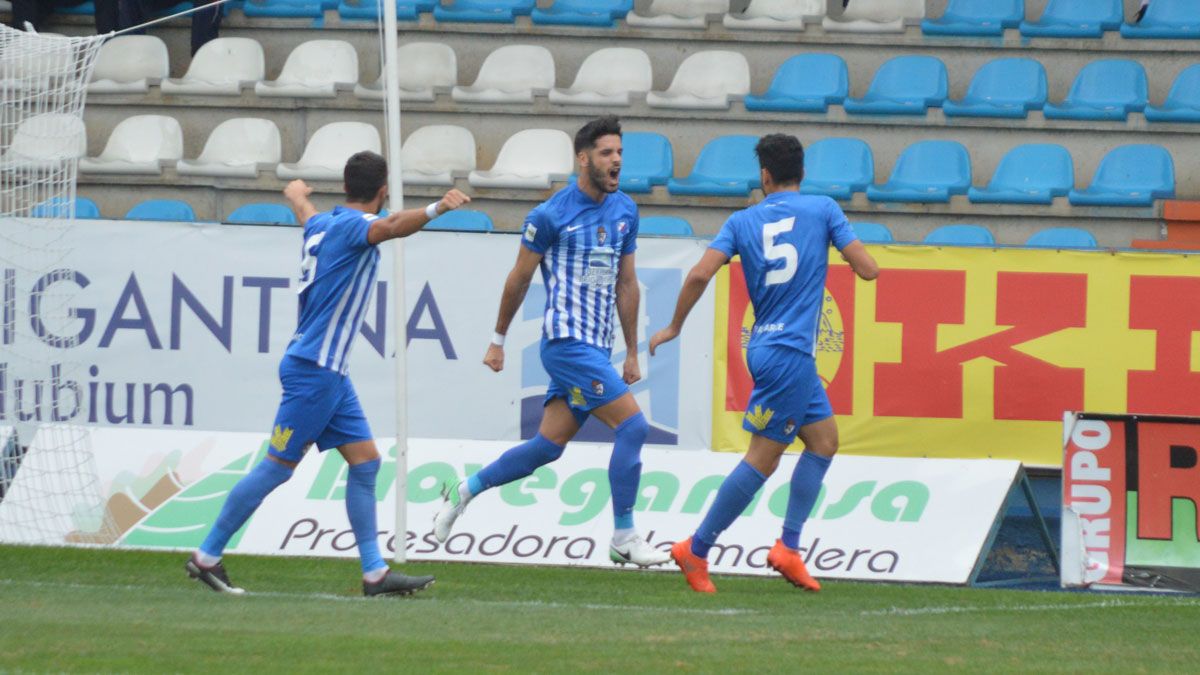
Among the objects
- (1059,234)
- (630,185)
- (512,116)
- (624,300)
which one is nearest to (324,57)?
(512,116)

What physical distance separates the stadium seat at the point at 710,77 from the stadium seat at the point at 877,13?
95 centimetres

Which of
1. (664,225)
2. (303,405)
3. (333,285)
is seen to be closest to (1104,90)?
(664,225)

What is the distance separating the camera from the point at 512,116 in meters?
14.4

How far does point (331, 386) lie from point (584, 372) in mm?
1260

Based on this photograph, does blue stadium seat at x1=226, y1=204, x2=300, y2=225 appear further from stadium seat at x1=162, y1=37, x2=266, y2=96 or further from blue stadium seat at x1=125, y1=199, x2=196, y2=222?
stadium seat at x1=162, y1=37, x2=266, y2=96

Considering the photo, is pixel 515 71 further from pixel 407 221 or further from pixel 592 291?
pixel 407 221

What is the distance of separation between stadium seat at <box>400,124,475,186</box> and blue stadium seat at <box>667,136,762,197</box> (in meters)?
1.88

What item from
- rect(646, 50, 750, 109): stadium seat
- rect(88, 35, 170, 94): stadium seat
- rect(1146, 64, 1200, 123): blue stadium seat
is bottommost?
rect(1146, 64, 1200, 123): blue stadium seat

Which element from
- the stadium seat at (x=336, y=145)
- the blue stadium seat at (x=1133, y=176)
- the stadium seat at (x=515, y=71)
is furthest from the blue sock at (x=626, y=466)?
the stadium seat at (x=515, y=71)

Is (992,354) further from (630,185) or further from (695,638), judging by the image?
(695,638)

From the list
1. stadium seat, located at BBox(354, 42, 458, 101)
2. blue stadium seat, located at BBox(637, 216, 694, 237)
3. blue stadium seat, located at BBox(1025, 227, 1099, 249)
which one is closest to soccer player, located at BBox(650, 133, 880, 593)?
blue stadium seat, located at BBox(637, 216, 694, 237)

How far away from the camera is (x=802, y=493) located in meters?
7.85

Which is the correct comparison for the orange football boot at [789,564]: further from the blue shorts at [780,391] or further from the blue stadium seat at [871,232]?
the blue stadium seat at [871,232]

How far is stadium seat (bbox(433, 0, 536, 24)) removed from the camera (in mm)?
15430
